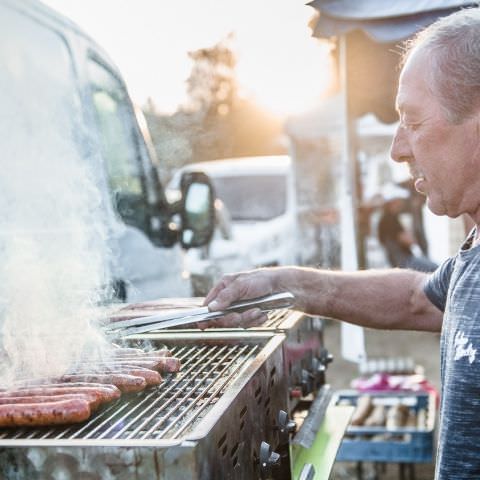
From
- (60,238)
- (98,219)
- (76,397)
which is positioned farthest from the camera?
(98,219)

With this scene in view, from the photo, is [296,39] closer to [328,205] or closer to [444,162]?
[444,162]

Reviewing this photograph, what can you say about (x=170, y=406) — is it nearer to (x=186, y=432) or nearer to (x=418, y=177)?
(x=186, y=432)

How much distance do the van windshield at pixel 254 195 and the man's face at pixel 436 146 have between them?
8.79 meters

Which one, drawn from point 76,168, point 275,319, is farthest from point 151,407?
point 76,168

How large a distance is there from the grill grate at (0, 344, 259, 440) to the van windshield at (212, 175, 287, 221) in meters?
8.43

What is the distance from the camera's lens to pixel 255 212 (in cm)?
1097

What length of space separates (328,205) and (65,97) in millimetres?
8571

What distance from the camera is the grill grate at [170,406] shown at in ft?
5.57

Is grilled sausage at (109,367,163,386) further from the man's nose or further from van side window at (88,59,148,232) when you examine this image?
van side window at (88,59,148,232)

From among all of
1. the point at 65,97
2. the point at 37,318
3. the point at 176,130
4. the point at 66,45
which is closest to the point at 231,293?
the point at 37,318

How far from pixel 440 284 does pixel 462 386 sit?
0.70m

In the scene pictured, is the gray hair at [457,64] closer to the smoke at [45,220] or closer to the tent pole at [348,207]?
the smoke at [45,220]

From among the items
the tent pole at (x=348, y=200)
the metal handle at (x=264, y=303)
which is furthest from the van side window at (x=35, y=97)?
the tent pole at (x=348, y=200)

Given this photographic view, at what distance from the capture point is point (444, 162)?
203 cm
